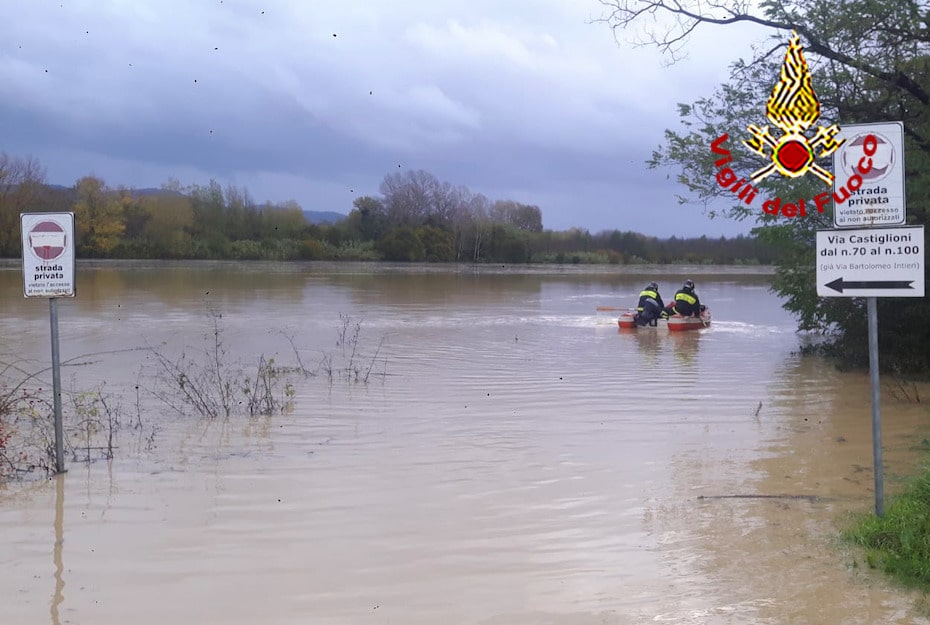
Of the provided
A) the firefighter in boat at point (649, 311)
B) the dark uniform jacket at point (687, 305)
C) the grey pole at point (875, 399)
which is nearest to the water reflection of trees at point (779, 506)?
the grey pole at point (875, 399)

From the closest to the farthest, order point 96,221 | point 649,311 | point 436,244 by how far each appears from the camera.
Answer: point 649,311 < point 96,221 < point 436,244

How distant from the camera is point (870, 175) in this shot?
5.86m

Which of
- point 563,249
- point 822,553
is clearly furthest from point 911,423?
point 563,249

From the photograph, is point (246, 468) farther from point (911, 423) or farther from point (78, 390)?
point (911, 423)

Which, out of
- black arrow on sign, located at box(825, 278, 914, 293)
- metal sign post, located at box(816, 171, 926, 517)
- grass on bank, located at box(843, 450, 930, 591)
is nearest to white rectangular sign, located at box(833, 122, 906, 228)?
metal sign post, located at box(816, 171, 926, 517)

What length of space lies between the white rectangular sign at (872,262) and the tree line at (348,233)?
220 feet

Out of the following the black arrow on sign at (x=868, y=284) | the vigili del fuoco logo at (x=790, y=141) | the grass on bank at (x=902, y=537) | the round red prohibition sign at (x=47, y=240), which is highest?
the vigili del fuoco logo at (x=790, y=141)

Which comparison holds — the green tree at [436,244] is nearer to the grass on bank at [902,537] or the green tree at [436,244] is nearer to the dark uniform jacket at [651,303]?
the dark uniform jacket at [651,303]

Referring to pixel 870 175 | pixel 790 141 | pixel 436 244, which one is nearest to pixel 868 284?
pixel 870 175

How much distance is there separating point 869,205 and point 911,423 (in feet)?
21.4

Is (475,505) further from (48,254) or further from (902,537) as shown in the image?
(48,254)

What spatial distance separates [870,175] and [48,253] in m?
6.72

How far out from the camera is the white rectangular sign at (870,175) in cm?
577

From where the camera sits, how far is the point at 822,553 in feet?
20.2
